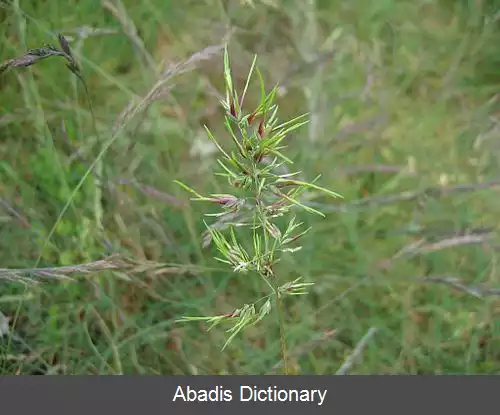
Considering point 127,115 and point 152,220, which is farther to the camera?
point 152,220

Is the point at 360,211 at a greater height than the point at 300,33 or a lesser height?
lesser

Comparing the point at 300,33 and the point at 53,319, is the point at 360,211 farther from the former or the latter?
the point at 53,319

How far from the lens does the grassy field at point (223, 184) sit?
2.77 ft

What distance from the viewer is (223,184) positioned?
2.95ft

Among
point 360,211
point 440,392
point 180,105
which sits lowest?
point 440,392

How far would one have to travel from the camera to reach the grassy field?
33.3 inches

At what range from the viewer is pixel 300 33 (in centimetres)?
93

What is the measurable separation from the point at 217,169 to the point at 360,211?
21 cm

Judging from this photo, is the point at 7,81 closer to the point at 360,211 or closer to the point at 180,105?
the point at 180,105

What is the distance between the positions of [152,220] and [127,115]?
180 mm

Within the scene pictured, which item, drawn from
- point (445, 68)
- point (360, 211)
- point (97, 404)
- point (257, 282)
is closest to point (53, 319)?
point (97, 404)

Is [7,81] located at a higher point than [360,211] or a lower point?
higher

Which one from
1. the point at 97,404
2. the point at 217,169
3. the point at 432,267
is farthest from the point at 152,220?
the point at 432,267

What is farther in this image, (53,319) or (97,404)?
(53,319)
